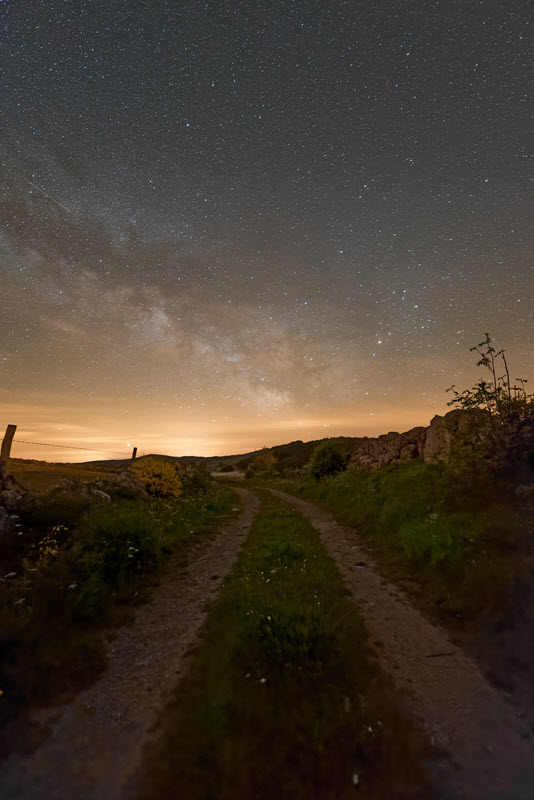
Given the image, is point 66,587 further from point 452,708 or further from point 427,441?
point 427,441

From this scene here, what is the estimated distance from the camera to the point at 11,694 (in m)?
4.34

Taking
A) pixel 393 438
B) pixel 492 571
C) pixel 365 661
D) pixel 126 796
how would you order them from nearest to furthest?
pixel 126 796 → pixel 365 661 → pixel 492 571 → pixel 393 438

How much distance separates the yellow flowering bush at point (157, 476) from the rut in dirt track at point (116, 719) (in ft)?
41.1

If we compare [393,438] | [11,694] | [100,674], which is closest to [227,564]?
[100,674]

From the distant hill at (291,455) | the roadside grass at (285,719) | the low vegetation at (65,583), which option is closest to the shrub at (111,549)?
the low vegetation at (65,583)

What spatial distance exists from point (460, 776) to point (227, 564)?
744 centimetres

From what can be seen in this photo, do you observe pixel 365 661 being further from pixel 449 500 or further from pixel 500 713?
pixel 449 500

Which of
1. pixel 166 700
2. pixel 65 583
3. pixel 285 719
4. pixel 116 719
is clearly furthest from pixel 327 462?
pixel 116 719

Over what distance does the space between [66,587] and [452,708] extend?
6.82m

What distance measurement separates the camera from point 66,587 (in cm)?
662

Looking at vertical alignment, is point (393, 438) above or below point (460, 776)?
above

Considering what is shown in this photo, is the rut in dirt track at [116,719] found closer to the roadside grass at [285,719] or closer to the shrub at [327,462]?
the roadside grass at [285,719]

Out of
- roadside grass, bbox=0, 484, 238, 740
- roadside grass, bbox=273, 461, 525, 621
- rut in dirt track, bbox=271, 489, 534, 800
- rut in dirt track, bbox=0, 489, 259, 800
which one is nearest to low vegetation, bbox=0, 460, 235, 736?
roadside grass, bbox=0, 484, 238, 740

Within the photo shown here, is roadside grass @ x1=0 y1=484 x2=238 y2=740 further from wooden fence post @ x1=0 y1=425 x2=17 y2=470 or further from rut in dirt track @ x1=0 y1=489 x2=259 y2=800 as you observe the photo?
wooden fence post @ x1=0 y1=425 x2=17 y2=470
